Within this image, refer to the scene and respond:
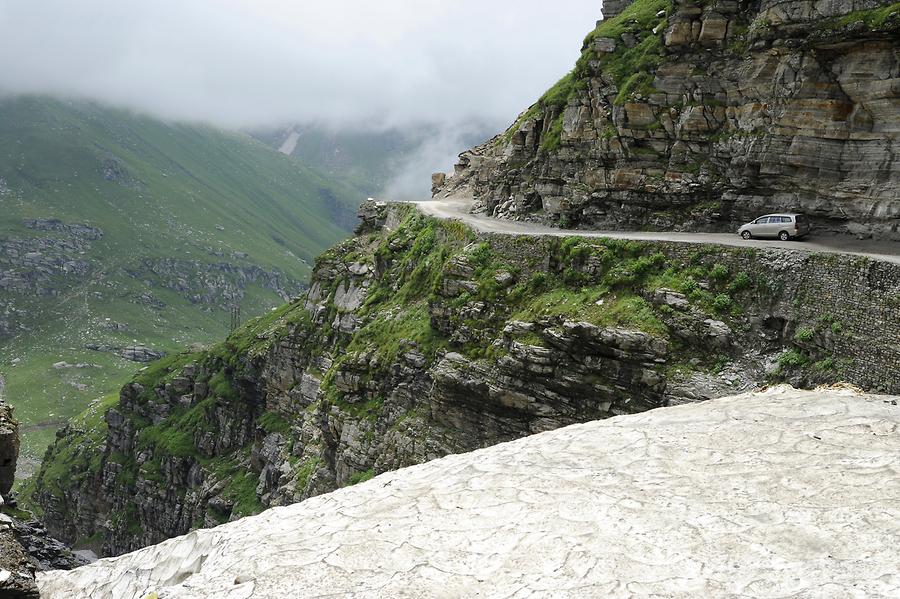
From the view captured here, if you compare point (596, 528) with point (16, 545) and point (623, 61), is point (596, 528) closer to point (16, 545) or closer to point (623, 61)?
point (16, 545)

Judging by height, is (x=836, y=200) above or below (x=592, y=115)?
below

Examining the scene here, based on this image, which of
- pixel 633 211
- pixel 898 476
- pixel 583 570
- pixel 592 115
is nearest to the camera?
pixel 583 570

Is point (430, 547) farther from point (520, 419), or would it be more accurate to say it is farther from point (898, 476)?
point (520, 419)

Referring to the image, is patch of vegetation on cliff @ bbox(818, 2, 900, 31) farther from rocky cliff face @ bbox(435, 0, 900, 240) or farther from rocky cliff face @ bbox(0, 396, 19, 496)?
rocky cliff face @ bbox(0, 396, 19, 496)

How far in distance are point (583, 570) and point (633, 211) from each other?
38817 millimetres

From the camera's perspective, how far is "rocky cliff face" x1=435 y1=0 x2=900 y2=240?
3522cm

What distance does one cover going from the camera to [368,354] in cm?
5400

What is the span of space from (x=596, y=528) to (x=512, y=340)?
2662 cm

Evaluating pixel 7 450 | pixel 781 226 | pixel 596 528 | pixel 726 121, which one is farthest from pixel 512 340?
pixel 7 450

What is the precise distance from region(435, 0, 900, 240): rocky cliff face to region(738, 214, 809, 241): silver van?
158 centimetres

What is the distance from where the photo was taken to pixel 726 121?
42.4 metres

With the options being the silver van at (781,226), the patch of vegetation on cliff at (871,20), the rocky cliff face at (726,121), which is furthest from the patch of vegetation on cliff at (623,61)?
the silver van at (781,226)

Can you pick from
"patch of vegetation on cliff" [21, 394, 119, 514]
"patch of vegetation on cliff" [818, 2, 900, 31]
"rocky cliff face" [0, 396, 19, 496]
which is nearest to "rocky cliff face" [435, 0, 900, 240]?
"patch of vegetation on cliff" [818, 2, 900, 31]

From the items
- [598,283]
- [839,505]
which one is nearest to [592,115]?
[598,283]
